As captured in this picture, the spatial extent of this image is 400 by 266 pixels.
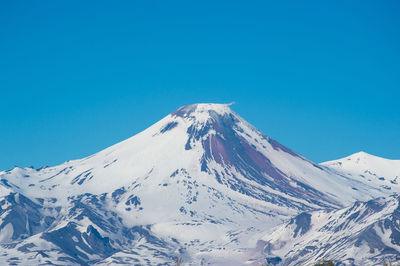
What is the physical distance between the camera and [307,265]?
200 m

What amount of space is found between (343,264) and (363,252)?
743 centimetres

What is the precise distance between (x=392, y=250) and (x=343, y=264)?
42.3 feet

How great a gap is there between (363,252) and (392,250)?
6.64 metres

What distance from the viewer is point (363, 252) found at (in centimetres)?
19800

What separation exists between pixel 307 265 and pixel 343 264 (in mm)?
9683

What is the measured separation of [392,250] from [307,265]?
19918 millimetres

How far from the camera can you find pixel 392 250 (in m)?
197

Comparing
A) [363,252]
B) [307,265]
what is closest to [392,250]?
[363,252]

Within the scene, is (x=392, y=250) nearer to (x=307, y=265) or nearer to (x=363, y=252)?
(x=363, y=252)

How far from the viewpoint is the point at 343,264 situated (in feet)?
634

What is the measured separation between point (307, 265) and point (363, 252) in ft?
43.7
